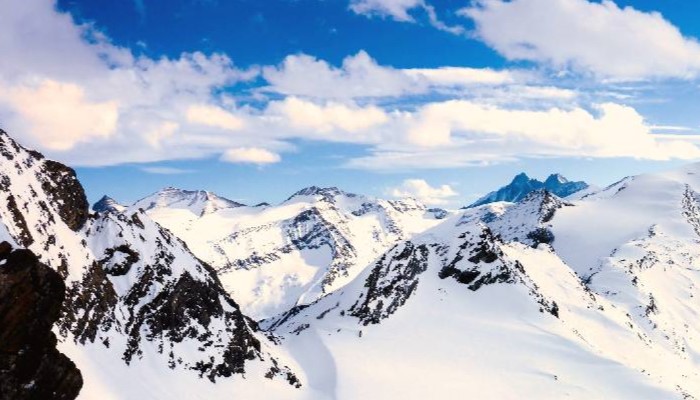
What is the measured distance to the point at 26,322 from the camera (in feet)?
98.1

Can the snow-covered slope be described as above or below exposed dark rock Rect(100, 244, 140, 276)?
below

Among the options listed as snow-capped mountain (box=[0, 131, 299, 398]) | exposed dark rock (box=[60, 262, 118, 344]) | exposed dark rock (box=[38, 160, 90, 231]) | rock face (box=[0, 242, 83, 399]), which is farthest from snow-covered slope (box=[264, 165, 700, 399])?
rock face (box=[0, 242, 83, 399])

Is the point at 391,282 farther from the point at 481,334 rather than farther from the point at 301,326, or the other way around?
the point at 481,334

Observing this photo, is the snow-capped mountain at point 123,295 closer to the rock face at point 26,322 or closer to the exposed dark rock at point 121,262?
the exposed dark rock at point 121,262

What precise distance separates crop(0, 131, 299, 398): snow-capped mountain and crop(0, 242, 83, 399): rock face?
1403cm

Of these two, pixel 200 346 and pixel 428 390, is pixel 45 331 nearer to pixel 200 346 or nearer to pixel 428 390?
pixel 200 346

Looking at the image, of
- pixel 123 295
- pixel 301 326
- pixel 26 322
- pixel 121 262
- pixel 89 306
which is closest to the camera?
pixel 26 322

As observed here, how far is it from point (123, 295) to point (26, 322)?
3575cm

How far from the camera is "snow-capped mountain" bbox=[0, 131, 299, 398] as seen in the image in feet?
173

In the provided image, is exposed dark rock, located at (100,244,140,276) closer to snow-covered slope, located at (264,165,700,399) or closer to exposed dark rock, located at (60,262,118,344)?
exposed dark rock, located at (60,262,118,344)

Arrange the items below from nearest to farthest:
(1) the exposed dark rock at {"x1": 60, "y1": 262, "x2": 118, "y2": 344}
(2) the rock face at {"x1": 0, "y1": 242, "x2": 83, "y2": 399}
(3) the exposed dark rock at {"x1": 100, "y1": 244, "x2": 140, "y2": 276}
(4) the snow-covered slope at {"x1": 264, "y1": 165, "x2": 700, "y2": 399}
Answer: (2) the rock face at {"x1": 0, "y1": 242, "x2": 83, "y2": 399}, (1) the exposed dark rock at {"x1": 60, "y1": 262, "x2": 118, "y2": 344}, (3) the exposed dark rock at {"x1": 100, "y1": 244, "x2": 140, "y2": 276}, (4) the snow-covered slope at {"x1": 264, "y1": 165, "x2": 700, "y2": 399}

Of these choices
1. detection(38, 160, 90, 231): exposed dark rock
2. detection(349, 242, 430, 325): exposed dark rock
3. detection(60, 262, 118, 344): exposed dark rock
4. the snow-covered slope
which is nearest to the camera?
detection(60, 262, 118, 344): exposed dark rock

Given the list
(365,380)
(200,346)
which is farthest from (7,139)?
(365,380)

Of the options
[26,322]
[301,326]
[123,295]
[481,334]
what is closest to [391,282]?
[301,326]
